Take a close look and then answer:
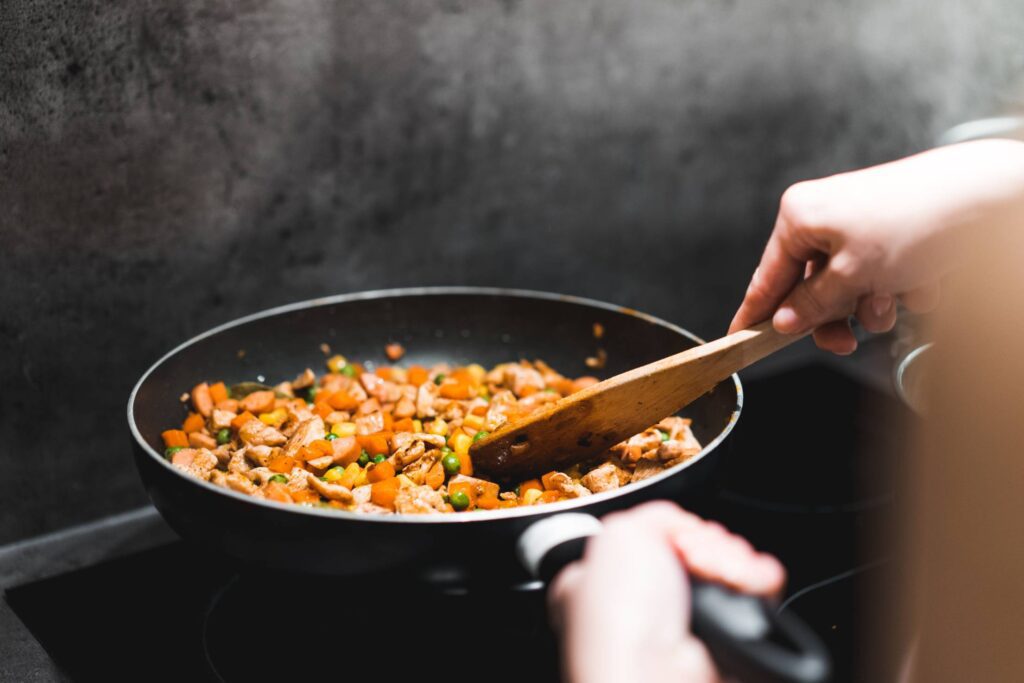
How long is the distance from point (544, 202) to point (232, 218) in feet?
1.71

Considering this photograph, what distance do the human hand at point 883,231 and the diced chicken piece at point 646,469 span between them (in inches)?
8.7

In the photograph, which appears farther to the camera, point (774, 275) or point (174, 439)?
point (174, 439)

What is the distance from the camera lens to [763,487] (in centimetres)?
137

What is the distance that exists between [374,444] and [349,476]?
0.26ft

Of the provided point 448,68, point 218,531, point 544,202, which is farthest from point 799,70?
point 218,531

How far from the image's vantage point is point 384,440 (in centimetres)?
109

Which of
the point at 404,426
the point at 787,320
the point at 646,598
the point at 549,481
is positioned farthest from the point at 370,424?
the point at 646,598

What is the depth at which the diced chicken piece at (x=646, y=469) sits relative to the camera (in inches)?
40.6

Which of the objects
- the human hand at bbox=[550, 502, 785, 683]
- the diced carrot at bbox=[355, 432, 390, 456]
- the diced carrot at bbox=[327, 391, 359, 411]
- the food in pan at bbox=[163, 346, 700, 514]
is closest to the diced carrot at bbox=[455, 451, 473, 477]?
the food in pan at bbox=[163, 346, 700, 514]

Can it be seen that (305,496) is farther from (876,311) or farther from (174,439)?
(876,311)

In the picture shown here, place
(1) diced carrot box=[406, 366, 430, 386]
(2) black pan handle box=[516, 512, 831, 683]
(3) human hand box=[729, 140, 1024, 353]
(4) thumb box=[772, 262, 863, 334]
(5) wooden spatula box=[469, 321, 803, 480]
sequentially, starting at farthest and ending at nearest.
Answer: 1. (1) diced carrot box=[406, 366, 430, 386]
2. (5) wooden spatula box=[469, 321, 803, 480]
3. (4) thumb box=[772, 262, 863, 334]
4. (3) human hand box=[729, 140, 1024, 353]
5. (2) black pan handle box=[516, 512, 831, 683]

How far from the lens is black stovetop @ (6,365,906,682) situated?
2.75 feet

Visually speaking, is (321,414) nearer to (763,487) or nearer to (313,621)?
(313,621)

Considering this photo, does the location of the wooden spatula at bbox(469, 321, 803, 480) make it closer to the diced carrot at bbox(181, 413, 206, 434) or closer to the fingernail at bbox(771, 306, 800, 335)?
the fingernail at bbox(771, 306, 800, 335)
